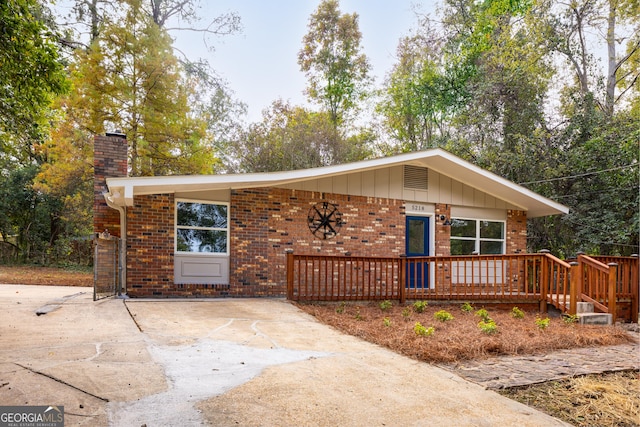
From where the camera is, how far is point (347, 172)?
955 cm

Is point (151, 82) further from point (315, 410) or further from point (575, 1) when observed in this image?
point (575, 1)

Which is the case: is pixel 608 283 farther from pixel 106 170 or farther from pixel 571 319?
pixel 106 170

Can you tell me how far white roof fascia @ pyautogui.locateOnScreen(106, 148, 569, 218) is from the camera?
24.9 feet

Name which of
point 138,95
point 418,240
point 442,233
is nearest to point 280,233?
point 418,240

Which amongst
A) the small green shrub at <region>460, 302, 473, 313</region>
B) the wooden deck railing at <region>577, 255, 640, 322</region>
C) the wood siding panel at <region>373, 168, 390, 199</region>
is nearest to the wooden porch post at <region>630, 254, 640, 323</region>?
the wooden deck railing at <region>577, 255, 640, 322</region>

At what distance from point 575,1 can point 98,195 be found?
16811 millimetres

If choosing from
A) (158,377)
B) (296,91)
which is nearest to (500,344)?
(158,377)

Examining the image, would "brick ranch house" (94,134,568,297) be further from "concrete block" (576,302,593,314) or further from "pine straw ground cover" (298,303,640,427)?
"concrete block" (576,302,593,314)

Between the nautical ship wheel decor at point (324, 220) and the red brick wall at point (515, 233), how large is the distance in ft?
16.3

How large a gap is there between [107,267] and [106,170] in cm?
214

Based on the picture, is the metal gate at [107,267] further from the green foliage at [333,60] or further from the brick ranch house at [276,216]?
the green foliage at [333,60]

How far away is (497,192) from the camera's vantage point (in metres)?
11.2

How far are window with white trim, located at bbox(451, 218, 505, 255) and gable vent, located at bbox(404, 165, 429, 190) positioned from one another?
1301 millimetres

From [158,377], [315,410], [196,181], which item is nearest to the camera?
[315,410]
